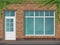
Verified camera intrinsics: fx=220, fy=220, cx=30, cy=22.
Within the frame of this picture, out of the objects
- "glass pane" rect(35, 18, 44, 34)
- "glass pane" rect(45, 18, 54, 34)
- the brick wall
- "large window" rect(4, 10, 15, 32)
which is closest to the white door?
"large window" rect(4, 10, 15, 32)

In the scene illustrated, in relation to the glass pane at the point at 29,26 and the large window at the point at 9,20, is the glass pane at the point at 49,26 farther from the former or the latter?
the large window at the point at 9,20

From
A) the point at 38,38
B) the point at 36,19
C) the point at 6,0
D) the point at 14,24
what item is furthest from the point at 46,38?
the point at 6,0

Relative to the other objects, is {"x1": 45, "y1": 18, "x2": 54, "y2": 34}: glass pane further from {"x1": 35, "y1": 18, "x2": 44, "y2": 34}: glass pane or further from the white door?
the white door

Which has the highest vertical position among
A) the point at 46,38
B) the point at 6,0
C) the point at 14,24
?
the point at 6,0

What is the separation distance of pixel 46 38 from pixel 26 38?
6.08 ft

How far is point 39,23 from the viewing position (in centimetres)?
2067

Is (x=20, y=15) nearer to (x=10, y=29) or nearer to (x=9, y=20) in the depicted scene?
→ (x=9, y=20)

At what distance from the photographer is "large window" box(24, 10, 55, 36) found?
2048 centimetres

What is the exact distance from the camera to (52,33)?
2061 cm

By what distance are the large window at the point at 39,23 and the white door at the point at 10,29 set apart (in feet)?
3.88

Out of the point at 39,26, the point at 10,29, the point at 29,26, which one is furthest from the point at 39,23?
the point at 10,29

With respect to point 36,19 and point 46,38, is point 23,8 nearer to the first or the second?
point 36,19

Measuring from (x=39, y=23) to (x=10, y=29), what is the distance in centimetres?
278

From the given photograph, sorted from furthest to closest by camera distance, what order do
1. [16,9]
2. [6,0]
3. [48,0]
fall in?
1. [16,9]
2. [6,0]
3. [48,0]
